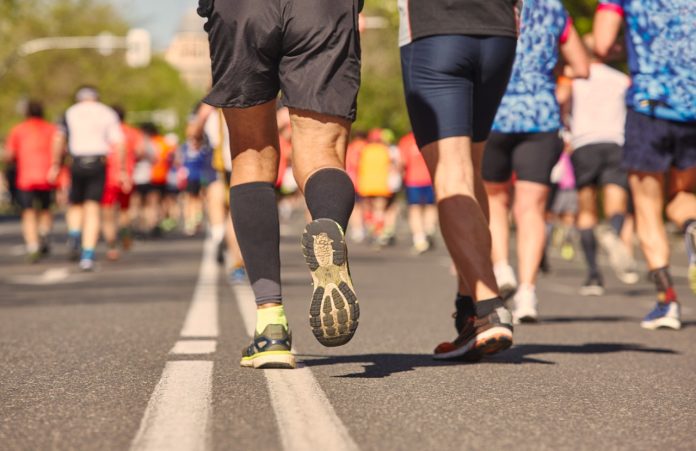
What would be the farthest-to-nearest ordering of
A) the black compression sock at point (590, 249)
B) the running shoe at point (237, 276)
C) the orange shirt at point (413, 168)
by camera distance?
the orange shirt at point (413, 168) → the running shoe at point (237, 276) → the black compression sock at point (590, 249)

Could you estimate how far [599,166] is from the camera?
464 inches

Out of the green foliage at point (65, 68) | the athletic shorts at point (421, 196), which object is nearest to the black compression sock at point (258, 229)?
the athletic shorts at point (421, 196)

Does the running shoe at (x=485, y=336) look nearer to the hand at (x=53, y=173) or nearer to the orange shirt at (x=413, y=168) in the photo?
the hand at (x=53, y=173)

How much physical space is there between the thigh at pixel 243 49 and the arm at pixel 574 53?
3.12 meters

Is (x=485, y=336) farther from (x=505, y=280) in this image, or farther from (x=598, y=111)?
(x=598, y=111)

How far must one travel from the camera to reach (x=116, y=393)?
4.79m

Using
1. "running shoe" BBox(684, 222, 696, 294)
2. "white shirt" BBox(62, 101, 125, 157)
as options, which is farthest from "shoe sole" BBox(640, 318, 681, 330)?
"white shirt" BBox(62, 101, 125, 157)

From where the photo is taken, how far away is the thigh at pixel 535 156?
329 inches

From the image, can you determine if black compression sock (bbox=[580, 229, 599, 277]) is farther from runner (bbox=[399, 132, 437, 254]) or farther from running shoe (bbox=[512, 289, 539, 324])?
runner (bbox=[399, 132, 437, 254])

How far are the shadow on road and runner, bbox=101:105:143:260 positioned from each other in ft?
33.6

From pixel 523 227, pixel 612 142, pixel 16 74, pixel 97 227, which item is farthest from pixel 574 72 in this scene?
pixel 16 74

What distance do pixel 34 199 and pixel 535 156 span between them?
450 inches

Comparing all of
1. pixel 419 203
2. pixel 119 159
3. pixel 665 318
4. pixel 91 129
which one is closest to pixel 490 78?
pixel 665 318

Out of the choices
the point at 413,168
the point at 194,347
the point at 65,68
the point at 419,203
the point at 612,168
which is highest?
the point at 65,68
